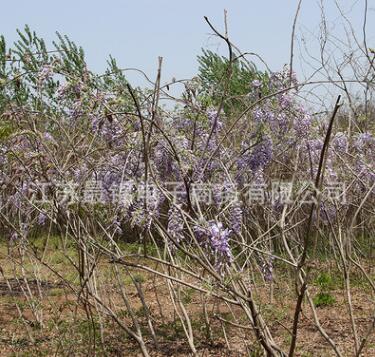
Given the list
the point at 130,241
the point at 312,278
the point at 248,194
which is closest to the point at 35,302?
the point at 248,194

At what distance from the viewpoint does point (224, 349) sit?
16.9ft

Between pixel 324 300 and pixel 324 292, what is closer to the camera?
pixel 324 300

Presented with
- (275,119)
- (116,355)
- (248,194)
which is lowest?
(116,355)

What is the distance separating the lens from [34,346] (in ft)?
16.9

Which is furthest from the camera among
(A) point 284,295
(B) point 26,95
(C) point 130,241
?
(B) point 26,95

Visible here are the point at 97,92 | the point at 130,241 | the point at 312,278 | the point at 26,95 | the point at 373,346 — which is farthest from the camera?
the point at 26,95

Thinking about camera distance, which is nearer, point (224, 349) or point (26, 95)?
point (224, 349)

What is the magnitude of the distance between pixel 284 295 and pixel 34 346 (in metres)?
2.60

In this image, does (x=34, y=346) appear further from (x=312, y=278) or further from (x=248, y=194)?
(x=312, y=278)

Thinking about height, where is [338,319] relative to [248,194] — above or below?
below

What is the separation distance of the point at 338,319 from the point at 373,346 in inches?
43.4

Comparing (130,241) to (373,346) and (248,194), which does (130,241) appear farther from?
(373,346)

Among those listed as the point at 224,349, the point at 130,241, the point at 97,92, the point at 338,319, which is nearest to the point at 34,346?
the point at 224,349

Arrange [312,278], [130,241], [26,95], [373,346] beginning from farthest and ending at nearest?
[26,95], [130,241], [312,278], [373,346]
